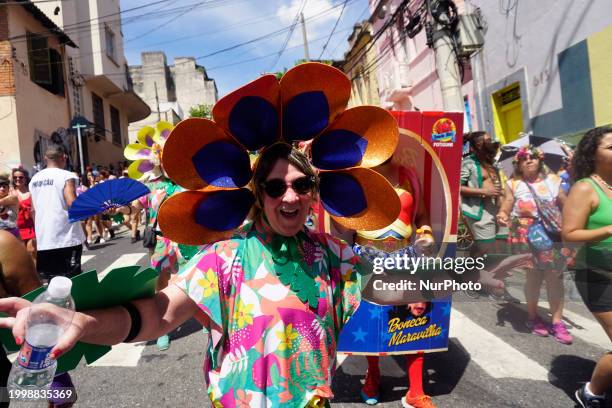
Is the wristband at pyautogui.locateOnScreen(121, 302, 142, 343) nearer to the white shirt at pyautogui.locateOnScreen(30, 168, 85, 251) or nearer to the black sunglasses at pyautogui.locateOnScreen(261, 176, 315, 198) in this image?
the black sunglasses at pyautogui.locateOnScreen(261, 176, 315, 198)

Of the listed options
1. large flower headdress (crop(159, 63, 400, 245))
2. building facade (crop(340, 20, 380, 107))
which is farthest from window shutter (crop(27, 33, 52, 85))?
large flower headdress (crop(159, 63, 400, 245))

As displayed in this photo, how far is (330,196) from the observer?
1659mm

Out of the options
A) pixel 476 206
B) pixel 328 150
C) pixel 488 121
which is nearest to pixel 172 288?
pixel 328 150

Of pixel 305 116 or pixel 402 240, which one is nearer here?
pixel 305 116

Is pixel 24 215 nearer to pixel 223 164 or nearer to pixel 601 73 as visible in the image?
pixel 223 164

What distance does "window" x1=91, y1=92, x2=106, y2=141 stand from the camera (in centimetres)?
1929

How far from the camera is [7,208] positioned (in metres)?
5.55

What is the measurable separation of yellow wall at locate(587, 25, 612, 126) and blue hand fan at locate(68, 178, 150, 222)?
23.4 feet

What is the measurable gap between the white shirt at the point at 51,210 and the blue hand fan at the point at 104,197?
549mm

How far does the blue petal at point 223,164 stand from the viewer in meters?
1.43

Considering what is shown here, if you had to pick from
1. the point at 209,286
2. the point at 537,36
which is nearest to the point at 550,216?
the point at 209,286

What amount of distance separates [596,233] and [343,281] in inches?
69.3

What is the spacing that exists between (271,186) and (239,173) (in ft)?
0.45

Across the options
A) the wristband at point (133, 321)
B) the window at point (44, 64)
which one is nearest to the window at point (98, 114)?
the window at point (44, 64)
